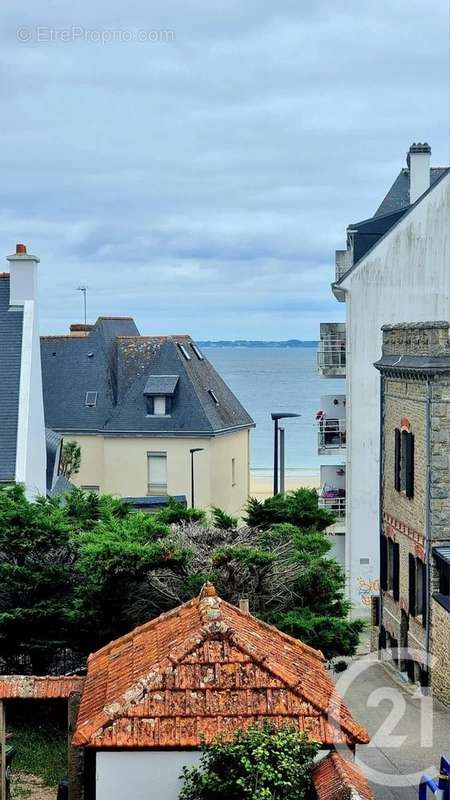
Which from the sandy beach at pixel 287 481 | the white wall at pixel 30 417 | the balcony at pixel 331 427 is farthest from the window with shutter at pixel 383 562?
the sandy beach at pixel 287 481

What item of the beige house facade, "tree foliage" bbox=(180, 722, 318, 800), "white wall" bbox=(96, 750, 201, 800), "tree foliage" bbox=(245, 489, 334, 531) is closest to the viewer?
"tree foliage" bbox=(180, 722, 318, 800)

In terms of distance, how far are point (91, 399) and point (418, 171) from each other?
20608 millimetres

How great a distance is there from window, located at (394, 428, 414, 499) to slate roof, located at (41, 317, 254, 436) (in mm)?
23013

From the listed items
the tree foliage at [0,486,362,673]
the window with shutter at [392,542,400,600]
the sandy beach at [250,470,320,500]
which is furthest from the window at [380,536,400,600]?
the sandy beach at [250,470,320,500]

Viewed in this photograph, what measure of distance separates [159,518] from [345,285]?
1555cm

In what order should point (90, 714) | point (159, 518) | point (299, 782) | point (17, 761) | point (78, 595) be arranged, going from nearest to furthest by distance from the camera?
point (299, 782) → point (90, 714) → point (17, 761) → point (78, 595) → point (159, 518)

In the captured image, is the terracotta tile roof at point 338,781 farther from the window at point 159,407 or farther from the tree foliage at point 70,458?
the window at point 159,407

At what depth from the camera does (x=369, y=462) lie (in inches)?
1574

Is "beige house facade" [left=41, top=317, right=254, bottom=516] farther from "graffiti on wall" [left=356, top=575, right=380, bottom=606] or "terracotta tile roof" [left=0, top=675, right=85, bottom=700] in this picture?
"terracotta tile roof" [left=0, top=675, right=85, bottom=700]

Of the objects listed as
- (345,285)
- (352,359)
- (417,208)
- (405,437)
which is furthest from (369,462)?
(405,437)

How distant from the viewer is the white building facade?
3884 cm

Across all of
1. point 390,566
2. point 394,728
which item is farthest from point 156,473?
point 394,728

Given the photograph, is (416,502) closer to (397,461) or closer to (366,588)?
(397,461)

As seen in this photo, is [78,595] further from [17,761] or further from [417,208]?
[417,208]
